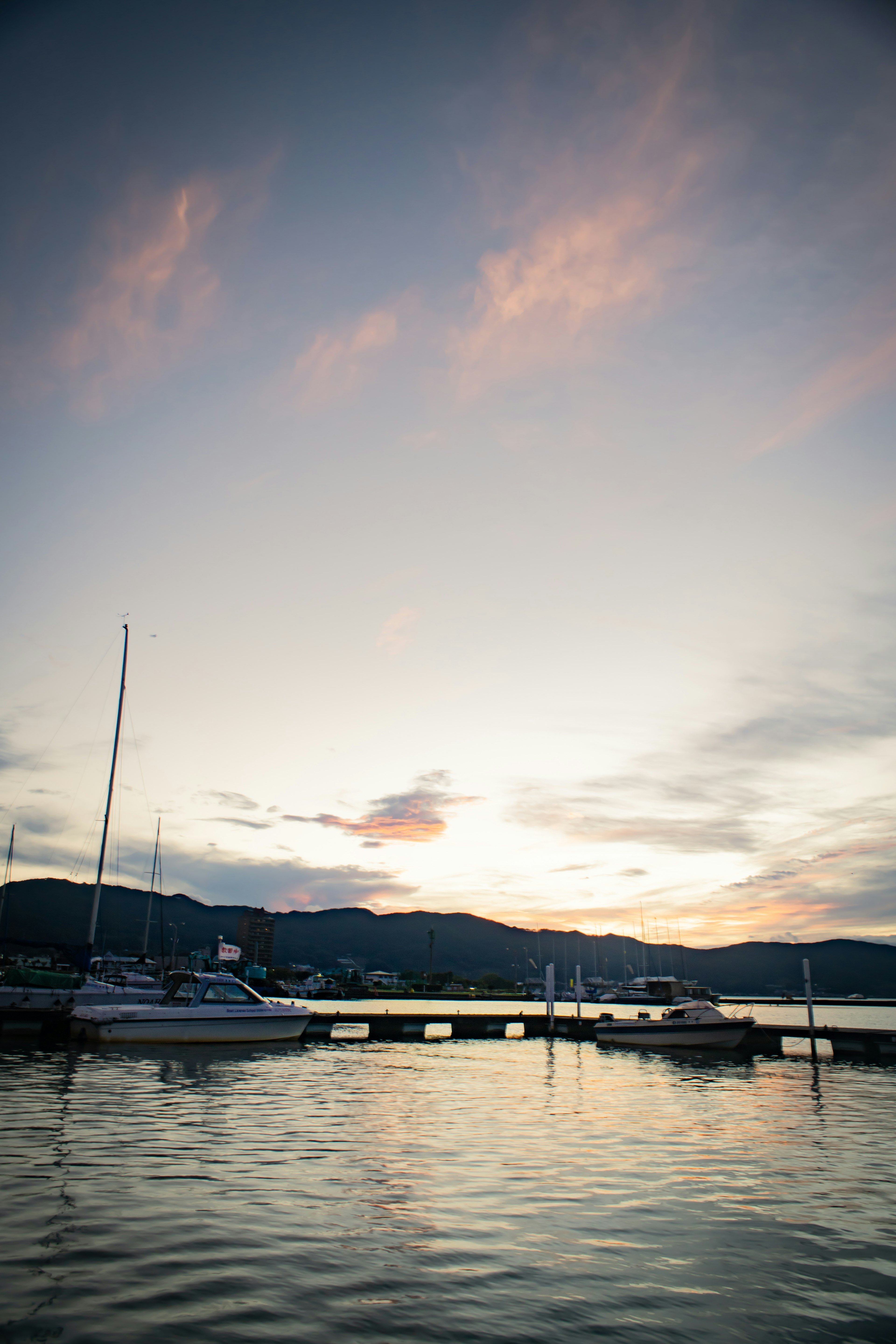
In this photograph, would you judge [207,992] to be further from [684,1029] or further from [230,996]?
[684,1029]

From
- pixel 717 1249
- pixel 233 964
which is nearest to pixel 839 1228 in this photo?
pixel 717 1249

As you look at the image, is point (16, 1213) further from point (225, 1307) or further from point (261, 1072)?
point (261, 1072)

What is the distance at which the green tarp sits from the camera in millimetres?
38125

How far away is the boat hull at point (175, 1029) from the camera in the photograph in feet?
105

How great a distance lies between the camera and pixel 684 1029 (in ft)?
144

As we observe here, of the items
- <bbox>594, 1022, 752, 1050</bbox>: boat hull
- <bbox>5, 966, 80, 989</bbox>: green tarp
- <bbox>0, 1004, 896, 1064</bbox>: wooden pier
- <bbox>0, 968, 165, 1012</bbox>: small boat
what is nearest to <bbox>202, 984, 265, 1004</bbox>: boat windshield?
<bbox>0, 968, 165, 1012</bbox>: small boat

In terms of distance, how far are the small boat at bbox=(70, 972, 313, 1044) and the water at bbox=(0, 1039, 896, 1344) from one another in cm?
1042

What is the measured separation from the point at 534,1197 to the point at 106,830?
40.3 m

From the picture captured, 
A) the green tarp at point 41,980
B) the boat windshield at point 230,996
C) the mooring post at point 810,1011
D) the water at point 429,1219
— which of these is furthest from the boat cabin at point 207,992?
the mooring post at point 810,1011

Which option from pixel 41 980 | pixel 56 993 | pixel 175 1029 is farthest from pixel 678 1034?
pixel 41 980

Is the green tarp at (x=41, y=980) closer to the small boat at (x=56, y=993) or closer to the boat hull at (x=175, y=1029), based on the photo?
the small boat at (x=56, y=993)

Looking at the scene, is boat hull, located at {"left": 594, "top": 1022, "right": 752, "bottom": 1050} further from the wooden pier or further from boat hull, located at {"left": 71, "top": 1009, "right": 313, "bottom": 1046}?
boat hull, located at {"left": 71, "top": 1009, "right": 313, "bottom": 1046}

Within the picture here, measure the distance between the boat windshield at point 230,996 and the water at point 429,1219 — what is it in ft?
39.7

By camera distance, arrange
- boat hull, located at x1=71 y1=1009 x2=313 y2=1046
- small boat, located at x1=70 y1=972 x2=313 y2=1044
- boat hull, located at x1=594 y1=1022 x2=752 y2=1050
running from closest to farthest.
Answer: boat hull, located at x1=71 y1=1009 x2=313 y2=1046 < small boat, located at x1=70 y1=972 x2=313 y2=1044 < boat hull, located at x1=594 y1=1022 x2=752 y2=1050
